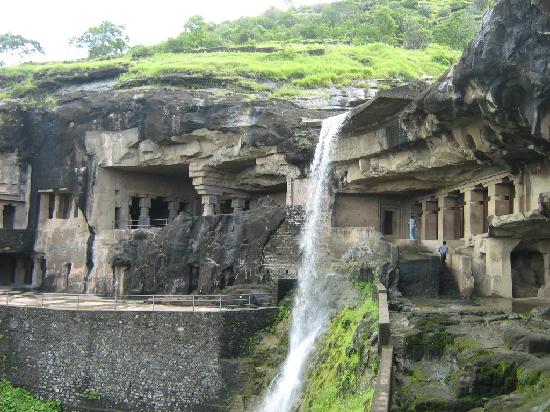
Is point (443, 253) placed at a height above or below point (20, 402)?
above

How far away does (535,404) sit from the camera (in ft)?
23.2

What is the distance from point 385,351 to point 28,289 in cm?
2196

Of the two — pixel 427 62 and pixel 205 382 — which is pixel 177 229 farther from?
pixel 427 62

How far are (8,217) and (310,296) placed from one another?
1769 centimetres

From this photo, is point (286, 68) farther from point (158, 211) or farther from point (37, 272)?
point (37, 272)

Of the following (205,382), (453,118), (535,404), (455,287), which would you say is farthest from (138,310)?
(535,404)

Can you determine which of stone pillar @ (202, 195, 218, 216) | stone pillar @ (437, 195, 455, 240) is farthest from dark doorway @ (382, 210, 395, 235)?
stone pillar @ (202, 195, 218, 216)

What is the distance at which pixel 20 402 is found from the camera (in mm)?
17906

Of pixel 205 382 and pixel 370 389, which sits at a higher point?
pixel 370 389

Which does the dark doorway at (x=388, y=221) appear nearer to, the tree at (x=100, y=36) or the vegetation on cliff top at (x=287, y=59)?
the vegetation on cliff top at (x=287, y=59)

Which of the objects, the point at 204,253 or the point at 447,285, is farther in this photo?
the point at 204,253

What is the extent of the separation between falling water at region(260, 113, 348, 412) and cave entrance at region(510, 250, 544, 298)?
16.6 feet

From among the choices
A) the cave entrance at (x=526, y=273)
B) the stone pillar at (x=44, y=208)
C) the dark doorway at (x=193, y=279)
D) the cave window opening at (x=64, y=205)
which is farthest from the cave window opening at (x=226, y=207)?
the cave entrance at (x=526, y=273)

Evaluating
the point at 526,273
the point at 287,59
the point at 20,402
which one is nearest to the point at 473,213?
the point at 526,273
